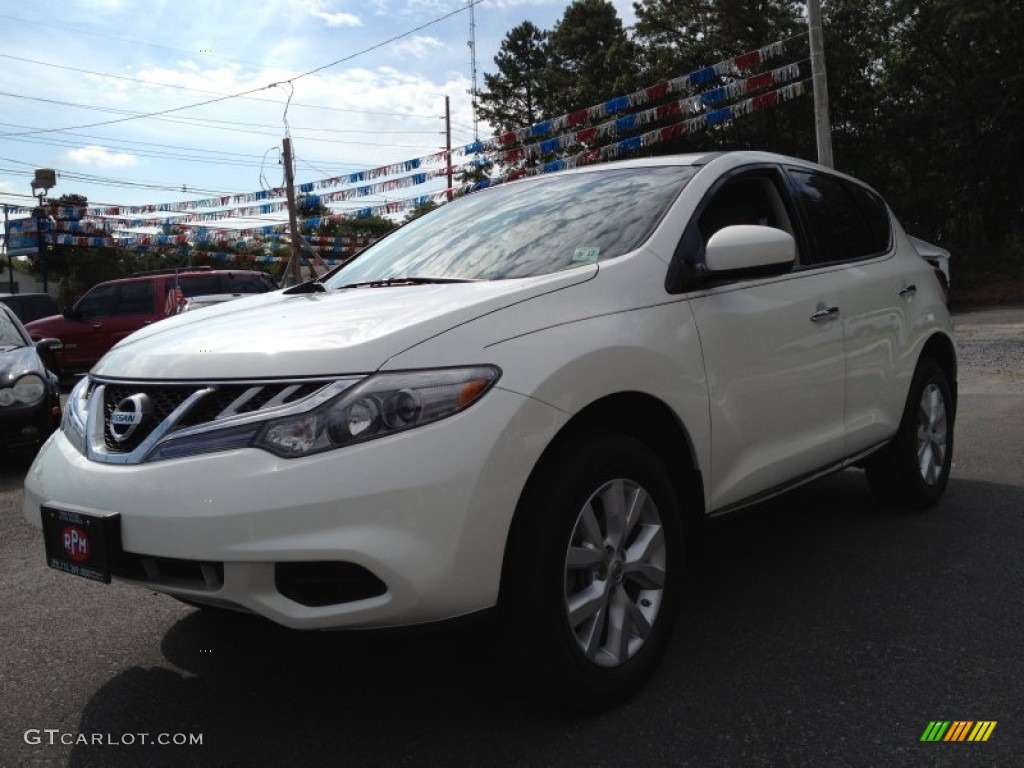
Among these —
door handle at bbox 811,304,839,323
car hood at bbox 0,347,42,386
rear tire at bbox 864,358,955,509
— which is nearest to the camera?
door handle at bbox 811,304,839,323

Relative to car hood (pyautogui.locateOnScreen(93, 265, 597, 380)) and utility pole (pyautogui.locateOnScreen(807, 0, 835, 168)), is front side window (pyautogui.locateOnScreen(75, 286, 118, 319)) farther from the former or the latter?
car hood (pyautogui.locateOnScreen(93, 265, 597, 380))

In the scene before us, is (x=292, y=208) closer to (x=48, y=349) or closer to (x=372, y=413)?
(x=48, y=349)

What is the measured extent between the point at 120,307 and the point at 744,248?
45.6 feet

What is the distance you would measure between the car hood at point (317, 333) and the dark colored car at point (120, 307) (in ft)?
40.5

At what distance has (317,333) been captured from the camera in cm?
240

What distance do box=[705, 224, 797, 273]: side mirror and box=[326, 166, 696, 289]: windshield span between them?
235 mm

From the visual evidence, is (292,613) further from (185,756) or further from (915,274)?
(915,274)

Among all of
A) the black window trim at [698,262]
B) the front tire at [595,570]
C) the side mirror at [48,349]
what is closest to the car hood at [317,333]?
the black window trim at [698,262]

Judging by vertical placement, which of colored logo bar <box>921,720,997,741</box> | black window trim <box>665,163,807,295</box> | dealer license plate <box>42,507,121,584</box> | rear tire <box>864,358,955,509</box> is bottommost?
colored logo bar <box>921,720,997,741</box>

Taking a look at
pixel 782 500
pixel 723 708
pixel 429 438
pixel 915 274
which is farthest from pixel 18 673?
pixel 915 274

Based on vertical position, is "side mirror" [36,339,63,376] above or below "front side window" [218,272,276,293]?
below

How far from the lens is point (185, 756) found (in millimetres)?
2379

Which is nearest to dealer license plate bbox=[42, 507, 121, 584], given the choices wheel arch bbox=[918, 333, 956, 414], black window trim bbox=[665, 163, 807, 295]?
black window trim bbox=[665, 163, 807, 295]

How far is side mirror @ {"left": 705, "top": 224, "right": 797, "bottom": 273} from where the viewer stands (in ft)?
9.50
